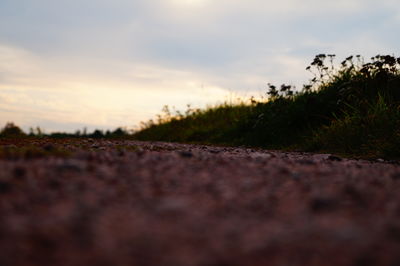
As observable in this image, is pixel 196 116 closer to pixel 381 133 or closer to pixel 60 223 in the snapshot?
pixel 381 133

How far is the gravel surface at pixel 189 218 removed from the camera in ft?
6.71

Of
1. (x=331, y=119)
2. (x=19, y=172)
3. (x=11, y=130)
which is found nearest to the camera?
(x=19, y=172)

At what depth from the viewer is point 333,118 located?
11273 millimetres

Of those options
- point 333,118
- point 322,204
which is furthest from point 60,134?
point 322,204

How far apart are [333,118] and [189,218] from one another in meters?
9.39

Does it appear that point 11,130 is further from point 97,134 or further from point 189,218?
point 189,218

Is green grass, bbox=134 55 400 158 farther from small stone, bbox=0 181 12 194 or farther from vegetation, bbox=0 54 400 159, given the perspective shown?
small stone, bbox=0 181 12 194

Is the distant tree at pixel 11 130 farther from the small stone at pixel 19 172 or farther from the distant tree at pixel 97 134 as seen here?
the small stone at pixel 19 172

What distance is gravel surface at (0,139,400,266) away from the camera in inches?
80.5

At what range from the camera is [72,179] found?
3.30 meters

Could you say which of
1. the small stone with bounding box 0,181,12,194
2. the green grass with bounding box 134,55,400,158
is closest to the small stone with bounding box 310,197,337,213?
the small stone with bounding box 0,181,12,194

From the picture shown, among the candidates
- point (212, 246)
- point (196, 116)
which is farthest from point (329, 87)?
point (212, 246)

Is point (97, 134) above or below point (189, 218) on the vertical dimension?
above

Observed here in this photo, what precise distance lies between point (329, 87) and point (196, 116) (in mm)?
7277
